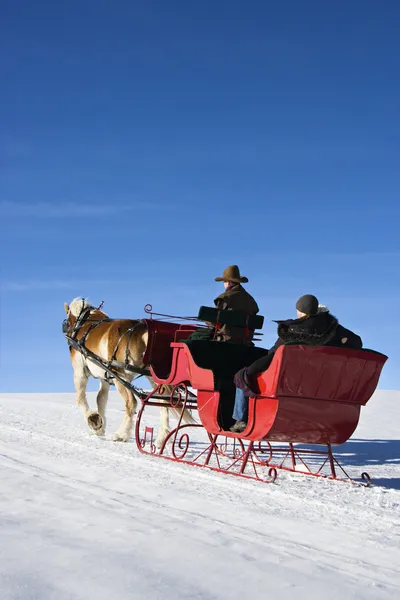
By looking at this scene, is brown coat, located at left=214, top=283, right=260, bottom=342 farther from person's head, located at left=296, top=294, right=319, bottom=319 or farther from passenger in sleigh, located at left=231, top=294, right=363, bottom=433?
person's head, located at left=296, top=294, right=319, bottom=319

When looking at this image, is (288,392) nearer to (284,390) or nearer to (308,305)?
(284,390)

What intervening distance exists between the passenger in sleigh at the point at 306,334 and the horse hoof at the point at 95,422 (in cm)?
403

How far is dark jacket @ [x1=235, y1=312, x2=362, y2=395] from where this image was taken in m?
6.58

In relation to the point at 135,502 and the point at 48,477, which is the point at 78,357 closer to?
the point at 48,477

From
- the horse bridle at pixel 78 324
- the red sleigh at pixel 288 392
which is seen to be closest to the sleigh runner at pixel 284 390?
the red sleigh at pixel 288 392

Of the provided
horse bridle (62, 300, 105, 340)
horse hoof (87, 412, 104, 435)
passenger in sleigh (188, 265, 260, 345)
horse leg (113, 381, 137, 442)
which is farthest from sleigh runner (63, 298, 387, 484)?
horse bridle (62, 300, 105, 340)

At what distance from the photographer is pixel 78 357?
1185cm

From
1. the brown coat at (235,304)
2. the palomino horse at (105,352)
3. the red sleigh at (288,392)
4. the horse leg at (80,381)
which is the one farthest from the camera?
A: the horse leg at (80,381)

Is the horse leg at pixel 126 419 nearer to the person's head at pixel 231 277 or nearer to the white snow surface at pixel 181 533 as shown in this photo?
the white snow surface at pixel 181 533

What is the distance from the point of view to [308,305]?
21.6 ft

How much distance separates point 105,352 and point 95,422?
1113 millimetres

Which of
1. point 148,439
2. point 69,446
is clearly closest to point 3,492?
point 69,446

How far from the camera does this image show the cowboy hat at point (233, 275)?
8.15 meters

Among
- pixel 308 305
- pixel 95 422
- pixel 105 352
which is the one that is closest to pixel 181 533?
pixel 308 305
